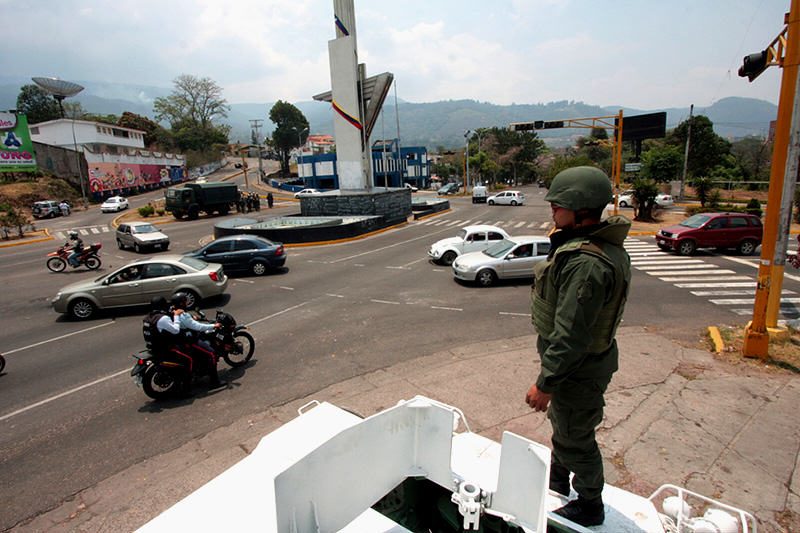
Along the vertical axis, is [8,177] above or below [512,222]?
above

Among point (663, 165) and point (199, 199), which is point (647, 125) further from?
point (199, 199)

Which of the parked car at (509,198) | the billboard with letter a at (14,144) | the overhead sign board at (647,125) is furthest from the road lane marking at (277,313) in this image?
the overhead sign board at (647,125)

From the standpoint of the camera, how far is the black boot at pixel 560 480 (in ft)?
9.45

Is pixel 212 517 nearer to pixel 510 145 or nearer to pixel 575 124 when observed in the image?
pixel 575 124

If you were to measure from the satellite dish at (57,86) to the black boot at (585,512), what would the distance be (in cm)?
7734

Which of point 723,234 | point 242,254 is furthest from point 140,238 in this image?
point 723,234

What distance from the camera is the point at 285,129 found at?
85312mm

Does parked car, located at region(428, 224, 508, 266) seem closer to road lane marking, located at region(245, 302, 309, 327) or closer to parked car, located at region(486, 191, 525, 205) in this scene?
road lane marking, located at region(245, 302, 309, 327)

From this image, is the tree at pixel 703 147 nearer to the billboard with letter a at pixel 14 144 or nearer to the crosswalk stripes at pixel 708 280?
the crosswalk stripes at pixel 708 280

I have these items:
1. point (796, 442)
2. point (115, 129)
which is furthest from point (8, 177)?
point (796, 442)

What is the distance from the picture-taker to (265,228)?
2148cm

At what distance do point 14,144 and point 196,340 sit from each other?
49.6 metres

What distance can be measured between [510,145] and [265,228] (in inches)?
3090

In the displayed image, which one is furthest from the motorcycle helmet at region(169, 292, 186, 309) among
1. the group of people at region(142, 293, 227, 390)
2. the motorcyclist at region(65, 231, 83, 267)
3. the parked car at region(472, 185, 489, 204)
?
the parked car at region(472, 185, 489, 204)
